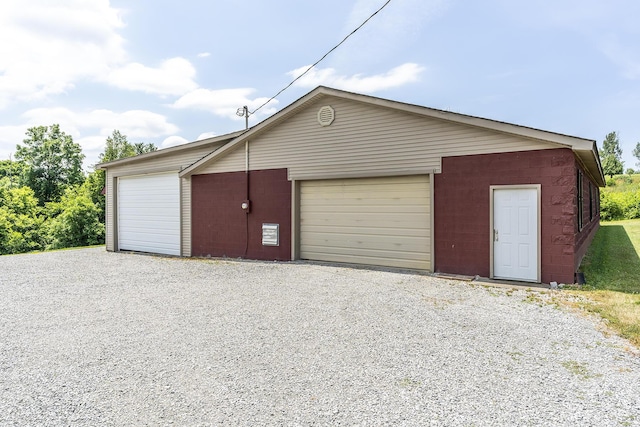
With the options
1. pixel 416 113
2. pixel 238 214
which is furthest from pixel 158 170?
pixel 416 113

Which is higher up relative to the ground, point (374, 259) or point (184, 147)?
point (184, 147)

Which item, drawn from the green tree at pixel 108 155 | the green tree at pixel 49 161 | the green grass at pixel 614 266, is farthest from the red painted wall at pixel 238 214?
the green tree at pixel 49 161

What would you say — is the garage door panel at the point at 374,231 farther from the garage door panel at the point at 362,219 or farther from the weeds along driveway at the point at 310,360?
the weeds along driveway at the point at 310,360

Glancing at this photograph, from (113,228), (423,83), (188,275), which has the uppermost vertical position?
(423,83)

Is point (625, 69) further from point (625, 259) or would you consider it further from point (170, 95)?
point (170, 95)

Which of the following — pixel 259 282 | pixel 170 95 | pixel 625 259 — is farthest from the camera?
Answer: pixel 170 95

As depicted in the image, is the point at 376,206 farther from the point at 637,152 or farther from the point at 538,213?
the point at 637,152

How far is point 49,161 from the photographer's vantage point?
36125mm

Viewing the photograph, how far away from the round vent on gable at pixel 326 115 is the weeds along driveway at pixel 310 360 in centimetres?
465

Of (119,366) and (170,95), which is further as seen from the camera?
(170,95)

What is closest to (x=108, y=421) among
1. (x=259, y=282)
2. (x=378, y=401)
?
(x=378, y=401)

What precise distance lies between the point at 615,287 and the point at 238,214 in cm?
896

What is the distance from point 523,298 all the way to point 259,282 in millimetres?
4719

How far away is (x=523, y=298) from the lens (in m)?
5.59
